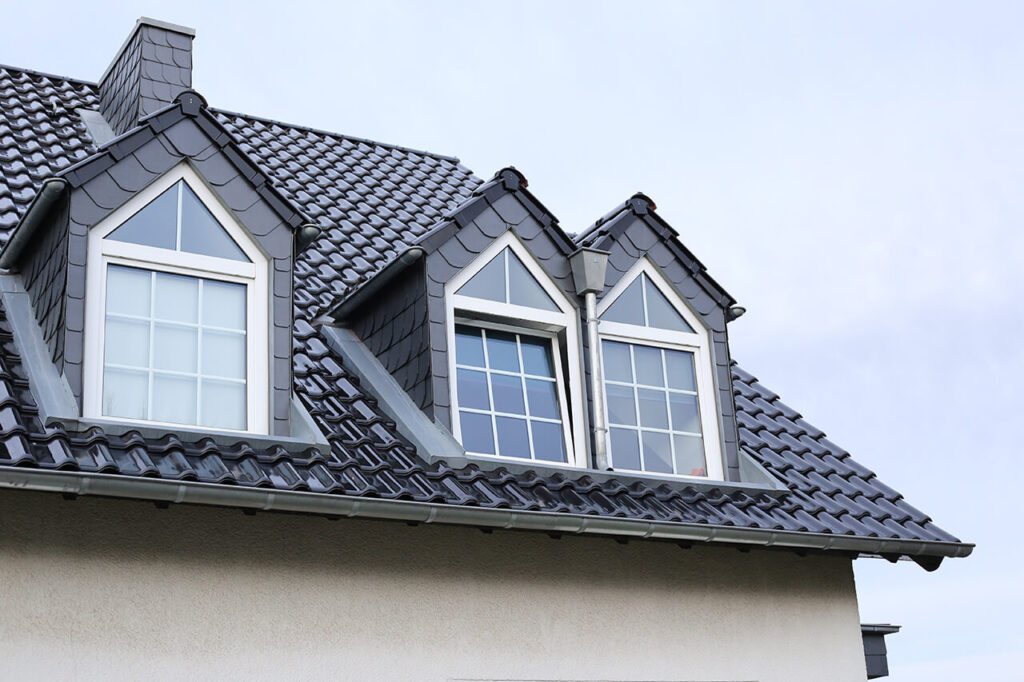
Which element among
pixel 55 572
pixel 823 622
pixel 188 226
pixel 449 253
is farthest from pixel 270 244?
pixel 823 622

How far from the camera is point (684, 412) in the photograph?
9812mm

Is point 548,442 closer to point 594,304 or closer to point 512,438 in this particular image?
point 512,438

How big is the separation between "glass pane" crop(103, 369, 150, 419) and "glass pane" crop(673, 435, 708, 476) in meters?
4.06

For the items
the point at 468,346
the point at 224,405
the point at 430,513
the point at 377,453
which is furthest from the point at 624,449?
the point at 224,405

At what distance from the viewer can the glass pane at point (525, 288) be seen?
9328 mm

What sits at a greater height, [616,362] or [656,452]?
[616,362]

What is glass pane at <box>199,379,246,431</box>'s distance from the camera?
7.70 metres

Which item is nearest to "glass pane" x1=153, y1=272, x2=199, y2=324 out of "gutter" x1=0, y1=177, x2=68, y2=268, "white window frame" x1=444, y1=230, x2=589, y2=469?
"gutter" x1=0, y1=177, x2=68, y2=268

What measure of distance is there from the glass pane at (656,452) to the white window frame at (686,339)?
0.12 metres

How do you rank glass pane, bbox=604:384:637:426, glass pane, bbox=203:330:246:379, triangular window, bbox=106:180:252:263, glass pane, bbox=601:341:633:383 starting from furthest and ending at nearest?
glass pane, bbox=601:341:633:383
glass pane, bbox=604:384:637:426
triangular window, bbox=106:180:252:263
glass pane, bbox=203:330:246:379

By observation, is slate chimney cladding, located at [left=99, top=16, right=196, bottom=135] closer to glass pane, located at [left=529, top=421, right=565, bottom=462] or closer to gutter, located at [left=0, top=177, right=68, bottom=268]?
gutter, located at [left=0, top=177, right=68, bottom=268]

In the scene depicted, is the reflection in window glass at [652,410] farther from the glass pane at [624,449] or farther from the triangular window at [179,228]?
the triangular window at [179,228]

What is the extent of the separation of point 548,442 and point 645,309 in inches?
61.0

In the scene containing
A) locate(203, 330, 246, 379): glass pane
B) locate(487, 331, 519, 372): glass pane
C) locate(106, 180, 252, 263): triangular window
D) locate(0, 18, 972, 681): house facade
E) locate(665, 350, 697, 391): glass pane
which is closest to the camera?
locate(0, 18, 972, 681): house facade
